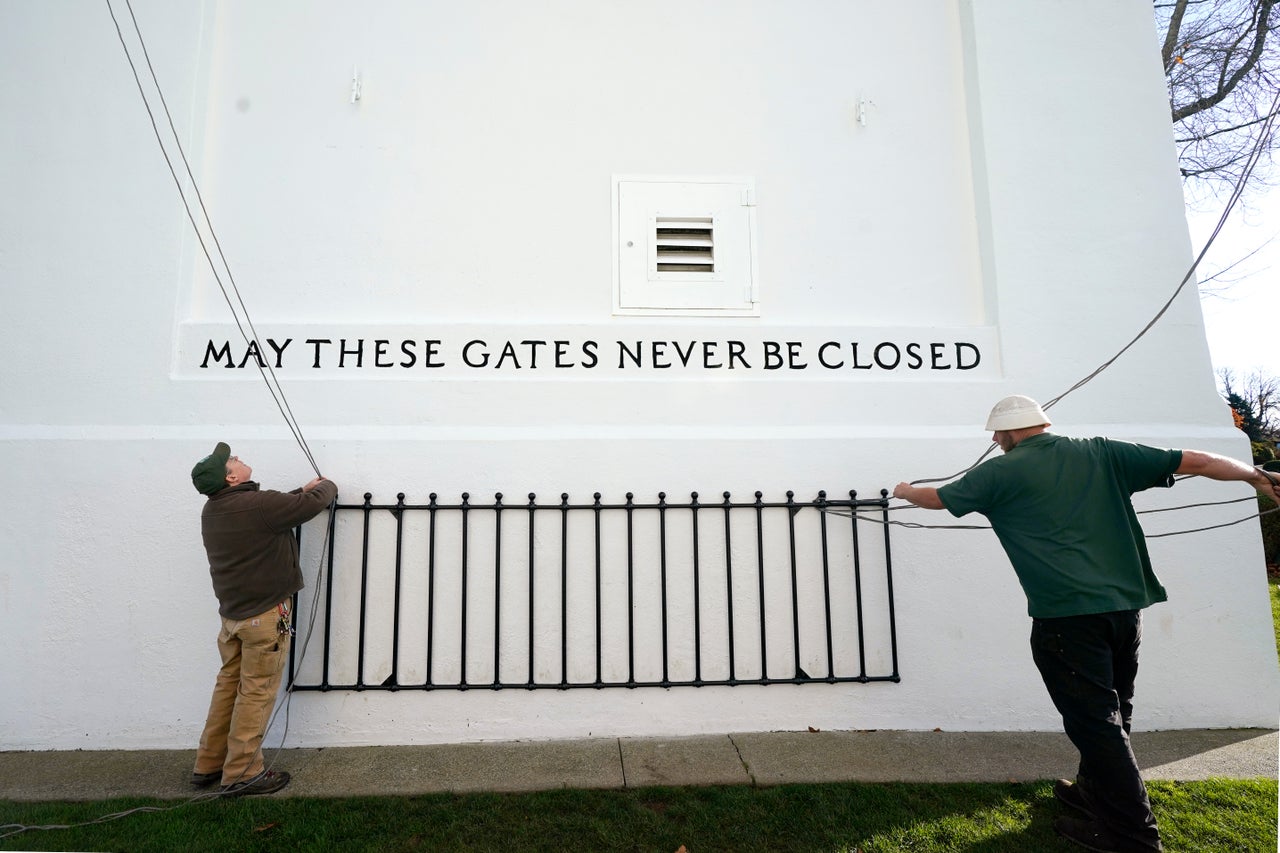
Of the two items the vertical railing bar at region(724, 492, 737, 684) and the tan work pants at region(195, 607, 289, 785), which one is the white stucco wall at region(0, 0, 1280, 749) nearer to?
the vertical railing bar at region(724, 492, 737, 684)

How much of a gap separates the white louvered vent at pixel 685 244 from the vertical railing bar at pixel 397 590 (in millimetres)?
2377

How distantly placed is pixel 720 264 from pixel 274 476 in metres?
3.27

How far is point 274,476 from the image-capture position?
4.84m

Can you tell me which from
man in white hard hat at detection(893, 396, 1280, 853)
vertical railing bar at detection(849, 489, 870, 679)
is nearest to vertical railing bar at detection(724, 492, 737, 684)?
vertical railing bar at detection(849, 489, 870, 679)

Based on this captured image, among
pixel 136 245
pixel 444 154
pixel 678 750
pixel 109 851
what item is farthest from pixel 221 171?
pixel 678 750

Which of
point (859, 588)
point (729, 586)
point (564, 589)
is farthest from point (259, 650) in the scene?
point (859, 588)

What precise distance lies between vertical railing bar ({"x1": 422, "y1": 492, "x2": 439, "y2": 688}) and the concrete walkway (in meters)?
0.45

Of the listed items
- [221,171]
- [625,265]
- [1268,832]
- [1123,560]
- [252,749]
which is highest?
[221,171]

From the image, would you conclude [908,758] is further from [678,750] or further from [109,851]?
[109,851]

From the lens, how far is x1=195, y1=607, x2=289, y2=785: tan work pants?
404cm

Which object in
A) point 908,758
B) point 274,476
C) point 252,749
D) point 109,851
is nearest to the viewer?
point 109,851

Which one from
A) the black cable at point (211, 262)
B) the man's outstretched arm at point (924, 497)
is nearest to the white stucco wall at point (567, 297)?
the black cable at point (211, 262)

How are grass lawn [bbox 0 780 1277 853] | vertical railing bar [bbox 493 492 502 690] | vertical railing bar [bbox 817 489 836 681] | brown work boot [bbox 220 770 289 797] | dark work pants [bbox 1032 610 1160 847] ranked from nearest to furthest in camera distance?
dark work pants [bbox 1032 610 1160 847]
grass lawn [bbox 0 780 1277 853]
brown work boot [bbox 220 770 289 797]
vertical railing bar [bbox 493 492 502 690]
vertical railing bar [bbox 817 489 836 681]

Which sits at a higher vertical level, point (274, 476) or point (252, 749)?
point (274, 476)
